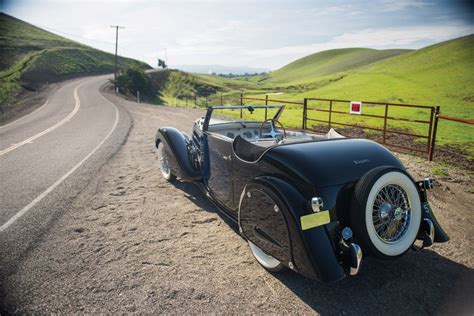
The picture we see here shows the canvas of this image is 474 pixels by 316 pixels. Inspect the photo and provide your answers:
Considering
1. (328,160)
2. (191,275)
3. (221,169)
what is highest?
(328,160)

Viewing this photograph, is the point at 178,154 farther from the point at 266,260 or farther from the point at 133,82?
the point at 133,82

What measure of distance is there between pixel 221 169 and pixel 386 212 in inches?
80.8

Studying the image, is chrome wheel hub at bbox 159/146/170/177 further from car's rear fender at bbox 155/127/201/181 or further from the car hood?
the car hood

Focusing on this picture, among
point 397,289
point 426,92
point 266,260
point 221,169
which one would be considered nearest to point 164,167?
point 221,169

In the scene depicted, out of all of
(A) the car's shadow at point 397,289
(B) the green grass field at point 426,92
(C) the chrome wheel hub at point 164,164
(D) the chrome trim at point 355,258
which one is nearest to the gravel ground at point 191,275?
(A) the car's shadow at point 397,289

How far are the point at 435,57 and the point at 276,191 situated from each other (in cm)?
5965

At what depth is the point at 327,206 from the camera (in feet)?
9.39

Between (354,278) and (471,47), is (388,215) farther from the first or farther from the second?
(471,47)

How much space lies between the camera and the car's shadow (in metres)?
2.82

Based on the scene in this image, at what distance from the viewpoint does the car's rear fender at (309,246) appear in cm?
265

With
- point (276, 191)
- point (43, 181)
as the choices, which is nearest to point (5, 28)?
point (43, 181)

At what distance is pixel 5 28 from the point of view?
6906 centimetres

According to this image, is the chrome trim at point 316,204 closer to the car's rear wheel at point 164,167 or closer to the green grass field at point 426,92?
the car's rear wheel at point 164,167

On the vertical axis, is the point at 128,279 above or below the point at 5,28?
below
